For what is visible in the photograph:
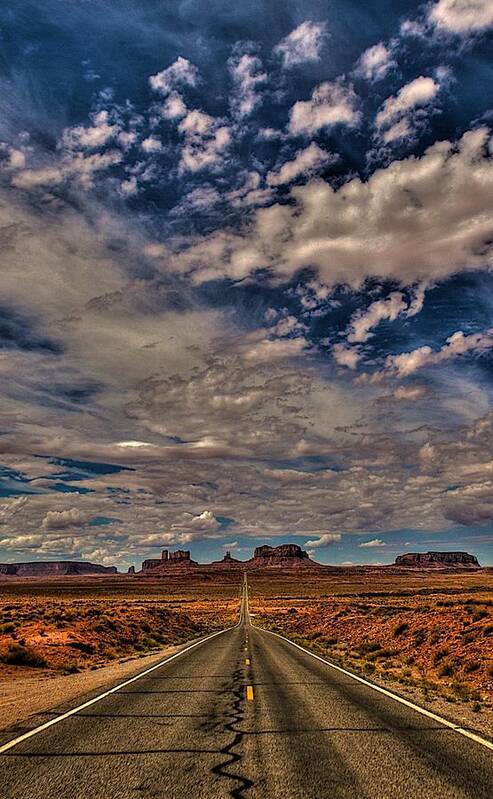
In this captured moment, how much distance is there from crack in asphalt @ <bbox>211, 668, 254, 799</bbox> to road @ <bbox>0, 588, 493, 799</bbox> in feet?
0.05

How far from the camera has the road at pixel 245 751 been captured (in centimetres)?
652

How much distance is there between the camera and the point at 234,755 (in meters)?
8.01

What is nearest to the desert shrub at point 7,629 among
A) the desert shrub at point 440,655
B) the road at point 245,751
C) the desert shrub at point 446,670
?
the road at point 245,751

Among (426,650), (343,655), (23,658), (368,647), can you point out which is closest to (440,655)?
(426,650)

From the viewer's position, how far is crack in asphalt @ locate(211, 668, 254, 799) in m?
6.54

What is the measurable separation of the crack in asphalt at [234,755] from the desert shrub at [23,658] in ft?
43.8

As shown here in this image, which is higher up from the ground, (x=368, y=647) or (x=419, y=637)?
(x=419, y=637)

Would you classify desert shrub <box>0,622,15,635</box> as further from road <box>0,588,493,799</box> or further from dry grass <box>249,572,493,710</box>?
road <box>0,588,493,799</box>

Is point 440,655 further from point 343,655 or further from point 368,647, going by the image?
point 368,647

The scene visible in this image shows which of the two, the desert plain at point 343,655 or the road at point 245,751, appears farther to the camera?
the desert plain at point 343,655

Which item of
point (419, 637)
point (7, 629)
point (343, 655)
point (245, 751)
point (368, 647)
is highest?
point (7, 629)

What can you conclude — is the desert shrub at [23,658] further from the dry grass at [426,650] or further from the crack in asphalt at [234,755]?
the crack in asphalt at [234,755]

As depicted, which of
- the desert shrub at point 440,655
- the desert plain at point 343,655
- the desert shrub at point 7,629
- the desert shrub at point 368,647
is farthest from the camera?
the desert shrub at point 7,629

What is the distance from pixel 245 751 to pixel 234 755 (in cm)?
28
